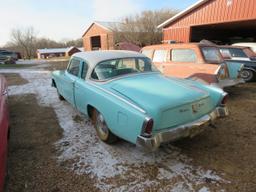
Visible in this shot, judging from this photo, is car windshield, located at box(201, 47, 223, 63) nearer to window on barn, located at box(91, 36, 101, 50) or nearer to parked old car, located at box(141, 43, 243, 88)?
parked old car, located at box(141, 43, 243, 88)

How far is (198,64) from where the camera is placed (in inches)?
240

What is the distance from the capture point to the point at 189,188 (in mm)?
2643

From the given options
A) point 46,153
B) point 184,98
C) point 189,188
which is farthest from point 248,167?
point 46,153

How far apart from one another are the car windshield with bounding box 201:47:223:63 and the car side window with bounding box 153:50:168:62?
1257 millimetres

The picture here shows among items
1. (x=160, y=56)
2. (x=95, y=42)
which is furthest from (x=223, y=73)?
(x=95, y=42)

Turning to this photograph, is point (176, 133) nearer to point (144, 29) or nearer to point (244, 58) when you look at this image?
point (244, 58)

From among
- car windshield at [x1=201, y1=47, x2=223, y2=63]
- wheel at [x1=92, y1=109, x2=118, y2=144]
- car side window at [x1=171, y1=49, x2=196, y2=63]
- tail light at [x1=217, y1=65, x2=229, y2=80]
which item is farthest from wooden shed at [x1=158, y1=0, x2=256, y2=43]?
wheel at [x1=92, y1=109, x2=118, y2=144]

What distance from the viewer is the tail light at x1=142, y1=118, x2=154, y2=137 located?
2653 mm

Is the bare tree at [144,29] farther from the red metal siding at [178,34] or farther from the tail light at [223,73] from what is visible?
the tail light at [223,73]

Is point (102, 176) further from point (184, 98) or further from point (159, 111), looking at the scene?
point (184, 98)

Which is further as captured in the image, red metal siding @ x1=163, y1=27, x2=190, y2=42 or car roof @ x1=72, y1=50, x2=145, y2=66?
red metal siding @ x1=163, y1=27, x2=190, y2=42

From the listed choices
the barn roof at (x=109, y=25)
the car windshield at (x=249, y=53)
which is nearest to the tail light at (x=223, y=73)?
the car windshield at (x=249, y=53)

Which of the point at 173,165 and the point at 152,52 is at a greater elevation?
the point at 152,52

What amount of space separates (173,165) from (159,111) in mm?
936
